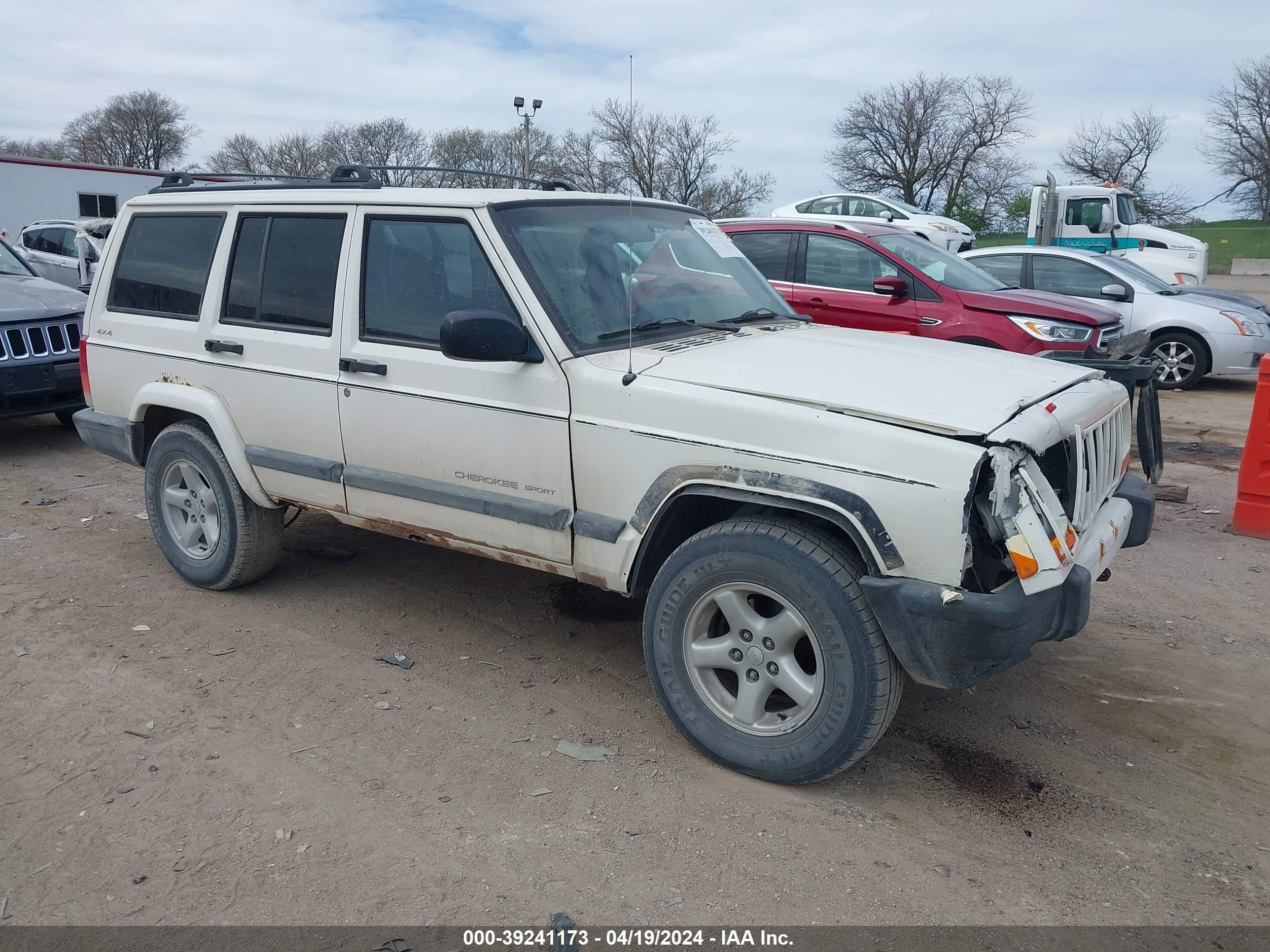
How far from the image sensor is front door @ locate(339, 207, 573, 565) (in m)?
3.71

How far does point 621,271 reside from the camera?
3988mm

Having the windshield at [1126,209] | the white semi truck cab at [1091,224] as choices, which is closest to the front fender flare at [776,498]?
the white semi truck cab at [1091,224]

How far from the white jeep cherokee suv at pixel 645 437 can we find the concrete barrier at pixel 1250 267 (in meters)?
37.9

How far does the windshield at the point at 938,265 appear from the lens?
8.82 meters

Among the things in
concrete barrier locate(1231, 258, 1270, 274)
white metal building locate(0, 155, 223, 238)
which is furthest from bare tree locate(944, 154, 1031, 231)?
white metal building locate(0, 155, 223, 238)

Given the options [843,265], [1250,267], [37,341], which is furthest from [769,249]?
[1250,267]

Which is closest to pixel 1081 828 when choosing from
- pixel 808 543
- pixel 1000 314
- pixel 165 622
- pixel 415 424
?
pixel 808 543

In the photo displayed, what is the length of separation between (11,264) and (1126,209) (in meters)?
18.6

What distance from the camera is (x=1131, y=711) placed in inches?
155

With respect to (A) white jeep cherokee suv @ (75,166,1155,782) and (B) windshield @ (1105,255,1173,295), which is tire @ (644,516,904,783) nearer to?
(A) white jeep cherokee suv @ (75,166,1155,782)

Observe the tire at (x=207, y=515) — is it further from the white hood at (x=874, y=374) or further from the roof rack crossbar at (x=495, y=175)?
the white hood at (x=874, y=374)

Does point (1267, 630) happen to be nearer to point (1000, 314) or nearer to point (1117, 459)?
point (1117, 459)

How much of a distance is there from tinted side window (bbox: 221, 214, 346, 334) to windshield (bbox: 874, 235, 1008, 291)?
18.8 feet

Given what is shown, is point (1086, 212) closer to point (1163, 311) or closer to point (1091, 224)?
point (1091, 224)
